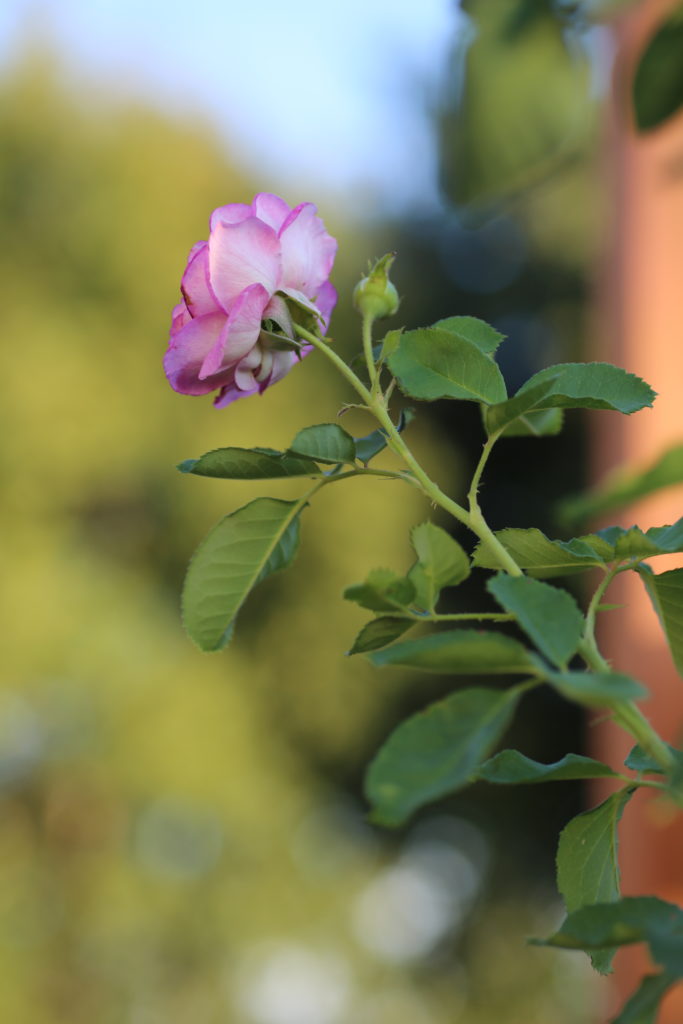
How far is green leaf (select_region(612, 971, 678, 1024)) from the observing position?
0.67 ft

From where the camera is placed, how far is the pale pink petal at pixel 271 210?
276 mm

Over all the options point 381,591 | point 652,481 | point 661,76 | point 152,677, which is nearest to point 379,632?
point 381,591

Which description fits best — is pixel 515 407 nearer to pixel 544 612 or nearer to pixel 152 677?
pixel 544 612

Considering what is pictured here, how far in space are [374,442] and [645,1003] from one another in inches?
5.5

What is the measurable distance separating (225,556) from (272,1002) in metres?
4.88

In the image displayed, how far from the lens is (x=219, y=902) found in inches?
178

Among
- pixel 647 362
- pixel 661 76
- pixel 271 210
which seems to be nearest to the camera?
pixel 271 210

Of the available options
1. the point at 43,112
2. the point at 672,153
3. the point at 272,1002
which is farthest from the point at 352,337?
the point at 672,153

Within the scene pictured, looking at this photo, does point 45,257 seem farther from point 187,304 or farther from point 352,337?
point 187,304

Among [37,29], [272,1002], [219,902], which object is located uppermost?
[37,29]

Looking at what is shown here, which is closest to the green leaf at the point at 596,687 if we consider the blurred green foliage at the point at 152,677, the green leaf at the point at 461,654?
the green leaf at the point at 461,654

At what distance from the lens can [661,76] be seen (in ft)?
1.53

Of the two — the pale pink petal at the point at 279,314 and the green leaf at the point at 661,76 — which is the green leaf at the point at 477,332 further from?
the green leaf at the point at 661,76

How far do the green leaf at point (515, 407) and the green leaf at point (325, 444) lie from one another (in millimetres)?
33
